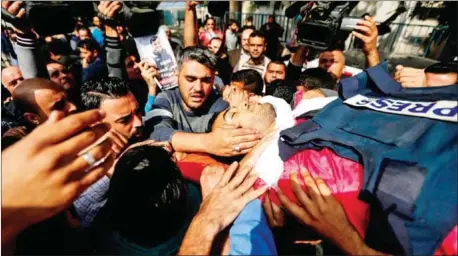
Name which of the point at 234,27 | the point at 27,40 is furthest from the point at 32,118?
the point at 234,27

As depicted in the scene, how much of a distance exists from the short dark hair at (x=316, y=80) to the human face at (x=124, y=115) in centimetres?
158

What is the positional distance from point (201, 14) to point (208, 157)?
13.8 m

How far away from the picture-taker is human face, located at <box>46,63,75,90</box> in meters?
3.04

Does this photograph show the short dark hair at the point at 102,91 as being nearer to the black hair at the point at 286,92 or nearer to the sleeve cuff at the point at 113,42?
the sleeve cuff at the point at 113,42

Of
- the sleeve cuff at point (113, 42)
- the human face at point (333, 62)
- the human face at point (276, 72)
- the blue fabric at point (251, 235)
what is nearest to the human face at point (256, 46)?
the human face at point (276, 72)

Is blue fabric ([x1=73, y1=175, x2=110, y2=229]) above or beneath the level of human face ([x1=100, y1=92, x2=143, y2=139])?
beneath

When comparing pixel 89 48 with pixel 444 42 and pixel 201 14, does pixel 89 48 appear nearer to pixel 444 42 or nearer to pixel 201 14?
pixel 444 42

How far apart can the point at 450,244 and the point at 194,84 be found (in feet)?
6.55

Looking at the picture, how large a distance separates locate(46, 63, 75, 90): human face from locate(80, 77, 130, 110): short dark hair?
1299 millimetres

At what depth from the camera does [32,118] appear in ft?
6.67

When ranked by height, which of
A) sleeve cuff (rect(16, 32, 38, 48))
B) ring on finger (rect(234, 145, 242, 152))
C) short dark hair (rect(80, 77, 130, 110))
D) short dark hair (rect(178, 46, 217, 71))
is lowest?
ring on finger (rect(234, 145, 242, 152))

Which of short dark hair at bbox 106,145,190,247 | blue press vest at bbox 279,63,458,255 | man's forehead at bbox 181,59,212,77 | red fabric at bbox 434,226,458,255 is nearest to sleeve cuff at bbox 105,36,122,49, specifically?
man's forehead at bbox 181,59,212,77

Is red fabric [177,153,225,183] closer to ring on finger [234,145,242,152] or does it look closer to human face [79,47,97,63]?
ring on finger [234,145,242,152]

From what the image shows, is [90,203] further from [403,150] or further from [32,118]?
[403,150]
